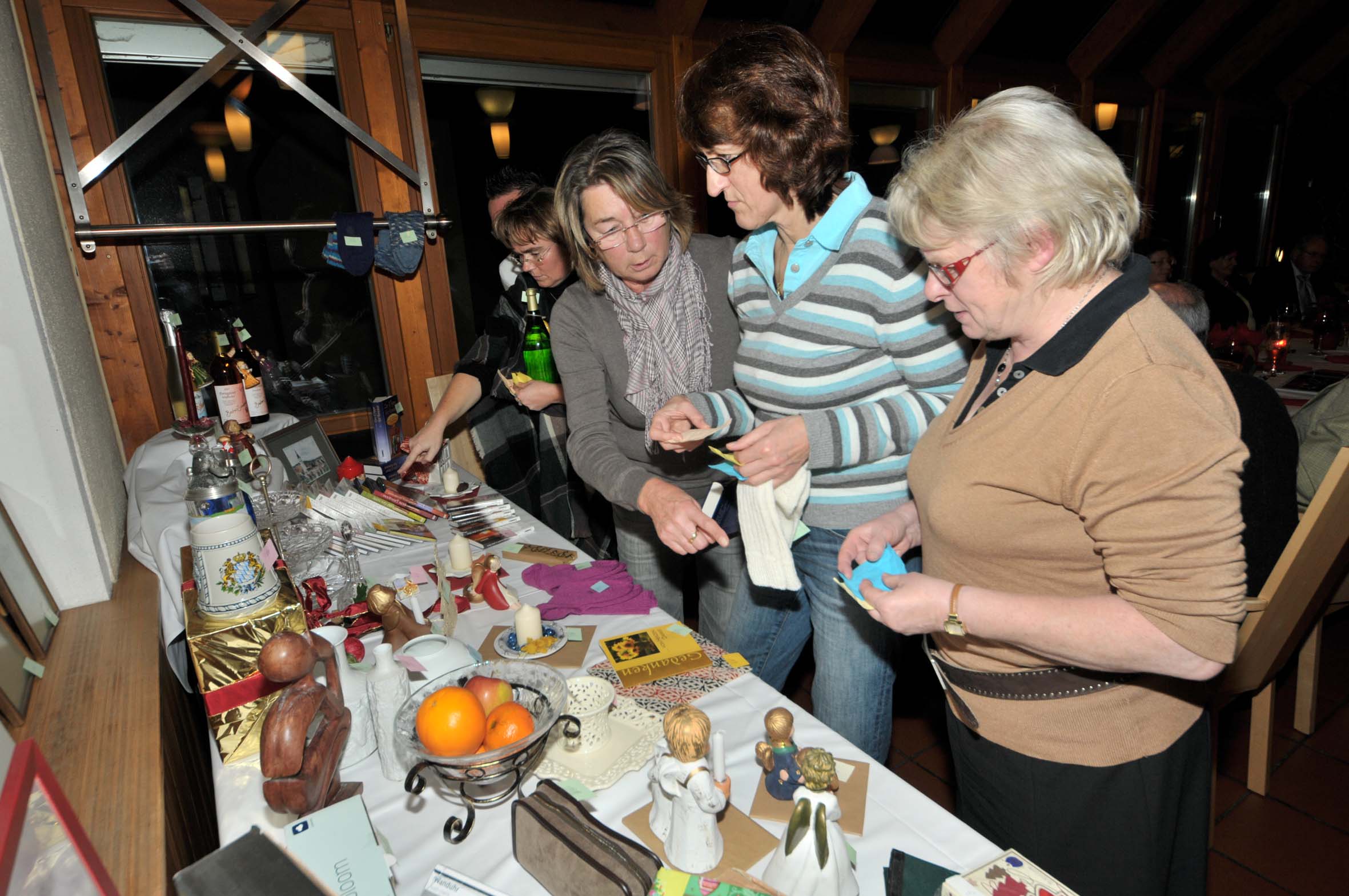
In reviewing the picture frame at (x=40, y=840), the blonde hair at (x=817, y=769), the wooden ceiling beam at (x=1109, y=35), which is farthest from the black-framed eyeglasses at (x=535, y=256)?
the wooden ceiling beam at (x=1109, y=35)

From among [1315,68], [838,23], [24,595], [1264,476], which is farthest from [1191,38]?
[24,595]

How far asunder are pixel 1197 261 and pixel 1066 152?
18.6ft

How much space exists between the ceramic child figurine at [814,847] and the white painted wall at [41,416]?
1507 mm

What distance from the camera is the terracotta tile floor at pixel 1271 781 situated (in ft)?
5.91

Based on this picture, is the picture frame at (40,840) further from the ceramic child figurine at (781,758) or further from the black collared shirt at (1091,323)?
the black collared shirt at (1091,323)

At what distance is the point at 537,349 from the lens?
248 centimetres

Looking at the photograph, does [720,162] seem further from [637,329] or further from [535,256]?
[535,256]

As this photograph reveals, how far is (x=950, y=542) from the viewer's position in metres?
0.99

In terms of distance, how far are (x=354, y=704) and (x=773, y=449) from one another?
76 centimetres

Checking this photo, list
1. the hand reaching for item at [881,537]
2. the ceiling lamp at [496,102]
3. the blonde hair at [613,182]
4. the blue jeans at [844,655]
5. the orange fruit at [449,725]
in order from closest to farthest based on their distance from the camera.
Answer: the orange fruit at [449,725] → the hand reaching for item at [881,537] → the blue jeans at [844,655] → the blonde hair at [613,182] → the ceiling lamp at [496,102]

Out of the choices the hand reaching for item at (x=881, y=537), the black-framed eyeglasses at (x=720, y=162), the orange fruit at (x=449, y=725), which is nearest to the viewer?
the orange fruit at (x=449, y=725)

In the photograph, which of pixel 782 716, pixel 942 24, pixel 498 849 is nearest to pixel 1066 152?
pixel 782 716

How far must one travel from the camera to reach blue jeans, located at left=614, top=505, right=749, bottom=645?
69.2 inches

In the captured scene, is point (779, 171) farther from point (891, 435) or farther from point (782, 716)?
point (782, 716)
